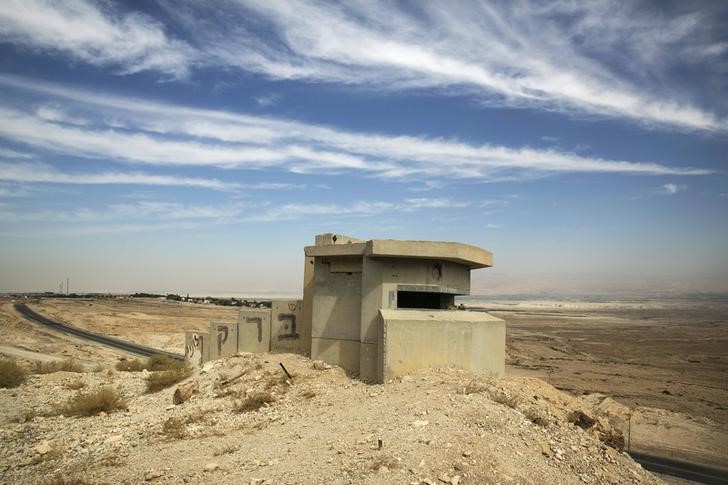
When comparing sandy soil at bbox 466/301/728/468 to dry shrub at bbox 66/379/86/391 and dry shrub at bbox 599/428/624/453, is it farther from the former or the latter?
dry shrub at bbox 66/379/86/391

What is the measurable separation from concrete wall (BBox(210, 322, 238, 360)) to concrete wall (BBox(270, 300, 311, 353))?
62.2 inches

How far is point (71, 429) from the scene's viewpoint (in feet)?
40.5

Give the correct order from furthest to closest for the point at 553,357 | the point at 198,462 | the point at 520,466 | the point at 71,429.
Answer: the point at 553,357, the point at 71,429, the point at 198,462, the point at 520,466

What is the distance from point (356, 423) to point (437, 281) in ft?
18.4

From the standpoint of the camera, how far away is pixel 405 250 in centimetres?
1330

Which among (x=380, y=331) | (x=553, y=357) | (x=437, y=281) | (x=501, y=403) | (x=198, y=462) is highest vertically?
(x=437, y=281)

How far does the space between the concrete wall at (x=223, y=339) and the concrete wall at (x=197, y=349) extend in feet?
1.18

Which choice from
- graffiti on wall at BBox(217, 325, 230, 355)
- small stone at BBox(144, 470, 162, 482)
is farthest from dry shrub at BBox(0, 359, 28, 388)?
small stone at BBox(144, 470, 162, 482)

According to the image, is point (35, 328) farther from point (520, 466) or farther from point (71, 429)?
point (520, 466)

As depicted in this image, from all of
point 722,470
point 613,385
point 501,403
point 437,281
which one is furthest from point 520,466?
point 613,385

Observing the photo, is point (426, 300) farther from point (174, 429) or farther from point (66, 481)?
point (66, 481)

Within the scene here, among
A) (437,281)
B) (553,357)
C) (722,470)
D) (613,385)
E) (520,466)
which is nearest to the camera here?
(520,466)

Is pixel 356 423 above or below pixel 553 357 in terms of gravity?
above

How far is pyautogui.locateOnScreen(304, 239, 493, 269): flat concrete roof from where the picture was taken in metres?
13.2
